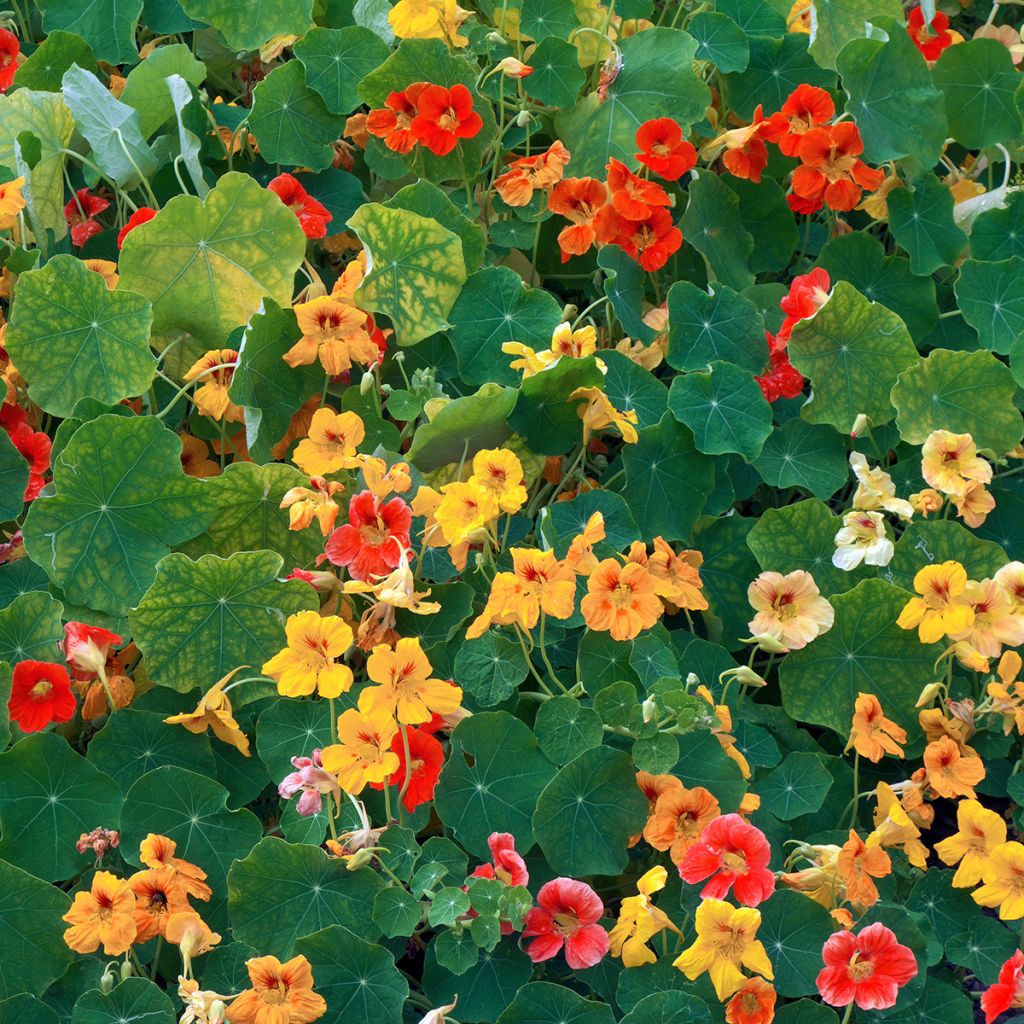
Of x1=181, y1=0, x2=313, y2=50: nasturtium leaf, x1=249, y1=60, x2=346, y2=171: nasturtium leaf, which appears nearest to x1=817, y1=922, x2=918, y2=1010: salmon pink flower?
x1=249, y1=60, x2=346, y2=171: nasturtium leaf

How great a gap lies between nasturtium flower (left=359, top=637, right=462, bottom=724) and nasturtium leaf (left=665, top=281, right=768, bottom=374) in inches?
30.4

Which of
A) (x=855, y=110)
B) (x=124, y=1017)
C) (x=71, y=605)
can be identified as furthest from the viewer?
(x=855, y=110)

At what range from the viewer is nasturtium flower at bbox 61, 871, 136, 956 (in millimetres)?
1362

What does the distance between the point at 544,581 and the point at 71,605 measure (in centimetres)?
67

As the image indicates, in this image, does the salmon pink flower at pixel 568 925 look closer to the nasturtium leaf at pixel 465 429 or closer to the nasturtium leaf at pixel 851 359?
the nasturtium leaf at pixel 465 429

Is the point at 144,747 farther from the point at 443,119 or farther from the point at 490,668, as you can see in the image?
the point at 443,119

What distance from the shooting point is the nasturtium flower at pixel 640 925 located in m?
1.36

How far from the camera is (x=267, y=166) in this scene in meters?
2.26

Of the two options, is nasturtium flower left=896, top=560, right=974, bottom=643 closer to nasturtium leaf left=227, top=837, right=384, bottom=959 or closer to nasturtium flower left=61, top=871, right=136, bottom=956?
nasturtium leaf left=227, top=837, right=384, bottom=959

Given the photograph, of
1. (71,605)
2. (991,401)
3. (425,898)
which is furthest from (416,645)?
(991,401)

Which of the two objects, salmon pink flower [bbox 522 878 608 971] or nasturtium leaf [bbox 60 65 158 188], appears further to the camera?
nasturtium leaf [bbox 60 65 158 188]

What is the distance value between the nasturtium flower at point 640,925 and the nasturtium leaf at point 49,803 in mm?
643

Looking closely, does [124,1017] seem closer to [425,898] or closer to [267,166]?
[425,898]

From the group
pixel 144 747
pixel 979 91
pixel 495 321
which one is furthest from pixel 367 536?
pixel 979 91
